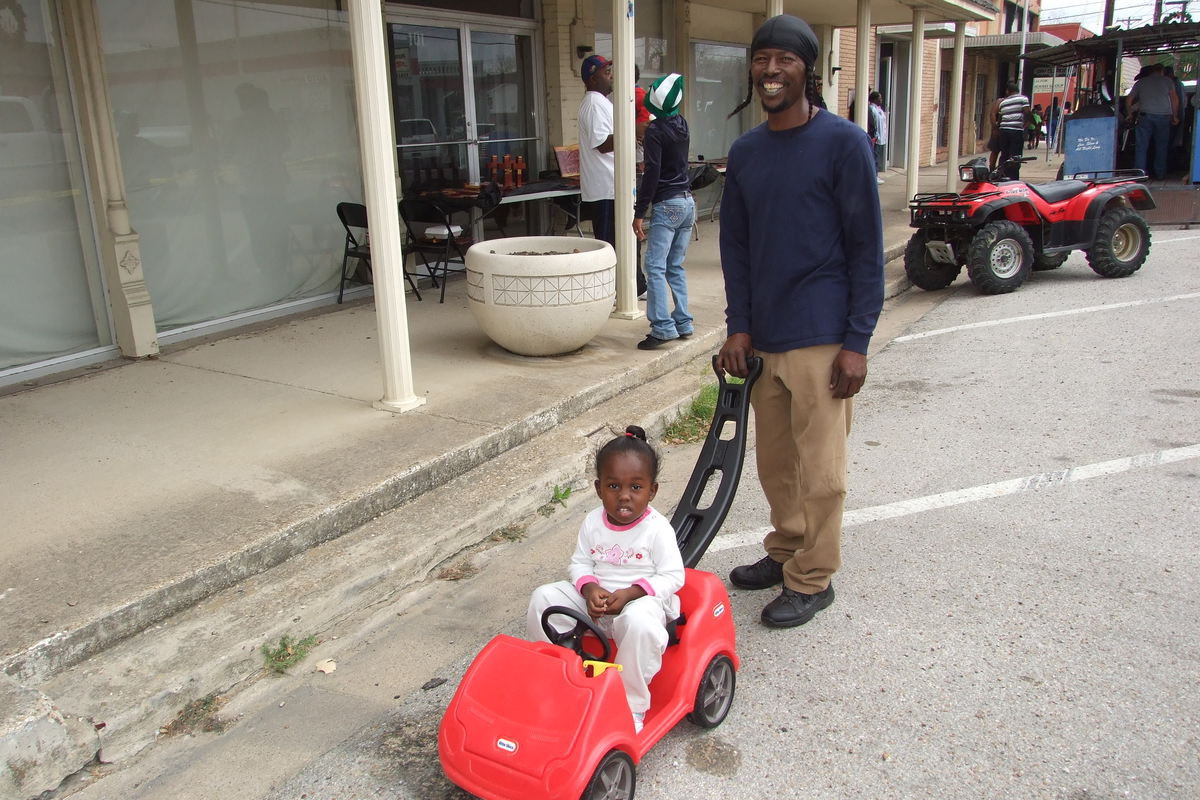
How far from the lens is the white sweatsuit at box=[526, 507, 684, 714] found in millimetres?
2639

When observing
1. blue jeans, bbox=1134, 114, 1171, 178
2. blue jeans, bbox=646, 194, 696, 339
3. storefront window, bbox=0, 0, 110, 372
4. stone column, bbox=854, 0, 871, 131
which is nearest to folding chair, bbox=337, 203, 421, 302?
storefront window, bbox=0, 0, 110, 372

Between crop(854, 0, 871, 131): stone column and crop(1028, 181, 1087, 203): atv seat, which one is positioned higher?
crop(854, 0, 871, 131): stone column

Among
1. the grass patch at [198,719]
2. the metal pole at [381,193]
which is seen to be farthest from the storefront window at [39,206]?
the grass patch at [198,719]

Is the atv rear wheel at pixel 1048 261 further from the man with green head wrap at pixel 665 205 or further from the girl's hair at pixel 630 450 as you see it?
the girl's hair at pixel 630 450

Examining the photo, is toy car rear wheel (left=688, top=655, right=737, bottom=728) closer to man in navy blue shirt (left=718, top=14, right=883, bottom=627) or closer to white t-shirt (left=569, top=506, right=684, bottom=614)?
white t-shirt (left=569, top=506, right=684, bottom=614)

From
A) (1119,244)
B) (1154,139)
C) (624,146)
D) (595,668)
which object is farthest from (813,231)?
(1154,139)

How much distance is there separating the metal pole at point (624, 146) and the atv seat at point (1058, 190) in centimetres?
458

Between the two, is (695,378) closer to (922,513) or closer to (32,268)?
(922,513)

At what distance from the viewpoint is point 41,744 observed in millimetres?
2684

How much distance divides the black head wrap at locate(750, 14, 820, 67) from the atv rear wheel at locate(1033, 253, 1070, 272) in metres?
7.35

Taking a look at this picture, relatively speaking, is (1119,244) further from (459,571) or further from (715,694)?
(715,694)

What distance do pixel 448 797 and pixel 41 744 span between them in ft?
3.78

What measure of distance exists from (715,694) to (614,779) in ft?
1.76

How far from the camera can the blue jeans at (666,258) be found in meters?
6.43
